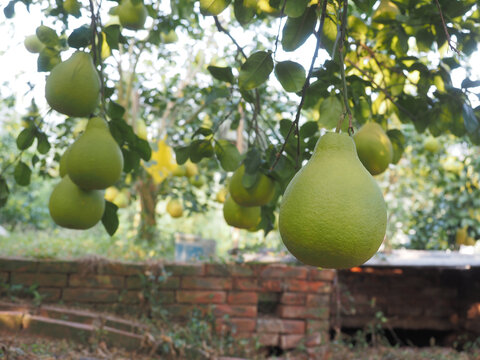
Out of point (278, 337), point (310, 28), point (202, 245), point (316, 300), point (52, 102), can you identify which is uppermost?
point (310, 28)

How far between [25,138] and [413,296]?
12.7 feet

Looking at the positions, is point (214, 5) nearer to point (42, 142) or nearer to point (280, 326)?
point (42, 142)

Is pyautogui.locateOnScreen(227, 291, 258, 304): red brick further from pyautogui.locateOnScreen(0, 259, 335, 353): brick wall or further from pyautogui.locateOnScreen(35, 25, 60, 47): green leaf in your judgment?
pyautogui.locateOnScreen(35, 25, 60, 47): green leaf

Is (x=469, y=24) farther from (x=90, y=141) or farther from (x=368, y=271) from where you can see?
(x=368, y=271)

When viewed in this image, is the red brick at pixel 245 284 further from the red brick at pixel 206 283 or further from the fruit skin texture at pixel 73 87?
the fruit skin texture at pixel 73 87

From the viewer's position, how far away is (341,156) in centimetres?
85

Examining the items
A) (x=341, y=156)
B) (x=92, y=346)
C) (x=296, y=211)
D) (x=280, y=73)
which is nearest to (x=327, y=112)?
(x=280, y=73)

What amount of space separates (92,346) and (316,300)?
1.86 metres

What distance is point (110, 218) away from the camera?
1.56 meters

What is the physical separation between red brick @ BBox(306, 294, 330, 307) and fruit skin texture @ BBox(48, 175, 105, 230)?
2.70 m

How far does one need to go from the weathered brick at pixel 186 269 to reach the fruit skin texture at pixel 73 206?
224 centimetres

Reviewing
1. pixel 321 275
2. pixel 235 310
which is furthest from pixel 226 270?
pixel 321 275

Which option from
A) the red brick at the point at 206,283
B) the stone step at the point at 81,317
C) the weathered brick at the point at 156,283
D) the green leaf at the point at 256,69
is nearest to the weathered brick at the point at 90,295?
the weathered brick at the point at 156,283

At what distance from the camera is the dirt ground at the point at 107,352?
225 centimetres
